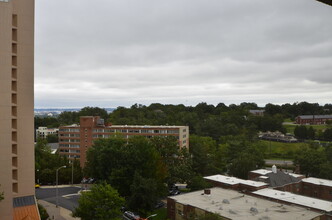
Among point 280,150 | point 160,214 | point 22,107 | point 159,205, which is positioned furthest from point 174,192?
point 280,150

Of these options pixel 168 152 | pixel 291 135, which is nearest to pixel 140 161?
pixel 168 152

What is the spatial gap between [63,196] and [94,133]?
28.4 metres

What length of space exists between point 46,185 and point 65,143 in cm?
2532

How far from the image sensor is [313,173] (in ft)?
193

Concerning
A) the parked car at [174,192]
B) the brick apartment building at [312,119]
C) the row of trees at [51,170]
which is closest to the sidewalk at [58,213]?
the row of trees at [51,170]

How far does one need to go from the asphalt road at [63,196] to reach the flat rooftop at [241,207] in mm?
15665

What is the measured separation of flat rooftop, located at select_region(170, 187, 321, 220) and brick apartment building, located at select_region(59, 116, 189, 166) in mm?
30784

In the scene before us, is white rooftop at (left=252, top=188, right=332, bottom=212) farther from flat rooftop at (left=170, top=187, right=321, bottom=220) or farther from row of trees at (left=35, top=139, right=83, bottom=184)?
row of trees at (left=35, top=139, right=83, bottom=184)

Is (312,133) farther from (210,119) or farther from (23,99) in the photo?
(23,99)

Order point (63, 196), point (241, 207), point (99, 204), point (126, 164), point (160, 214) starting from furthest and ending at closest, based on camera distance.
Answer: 1. point (63, 196)
2. point (126, 164)
3. point (160, 214)
4. point (241, 207)
5. point (99, 204)

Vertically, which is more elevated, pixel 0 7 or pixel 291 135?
pixel 0 7

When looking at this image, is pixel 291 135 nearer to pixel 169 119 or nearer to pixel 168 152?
pixel 169 119

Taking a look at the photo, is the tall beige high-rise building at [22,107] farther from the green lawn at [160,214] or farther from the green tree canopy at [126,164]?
the green lawn at [160,214]

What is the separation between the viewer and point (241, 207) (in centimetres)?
3319
